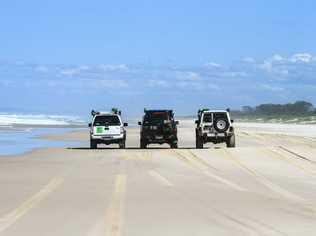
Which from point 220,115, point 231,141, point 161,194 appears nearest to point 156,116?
point 220,115

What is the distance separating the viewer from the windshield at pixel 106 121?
3998 cm

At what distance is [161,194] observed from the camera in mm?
18438

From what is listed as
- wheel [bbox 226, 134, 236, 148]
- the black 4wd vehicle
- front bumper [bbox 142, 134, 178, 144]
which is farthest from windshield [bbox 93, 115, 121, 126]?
wheel [bbox 226, 134, 236, 148]

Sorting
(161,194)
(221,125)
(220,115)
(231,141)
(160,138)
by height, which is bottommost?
(161,194)

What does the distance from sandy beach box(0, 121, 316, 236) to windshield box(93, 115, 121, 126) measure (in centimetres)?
697

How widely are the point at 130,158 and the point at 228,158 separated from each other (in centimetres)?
380

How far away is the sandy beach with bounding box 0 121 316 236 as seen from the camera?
42.0 feet

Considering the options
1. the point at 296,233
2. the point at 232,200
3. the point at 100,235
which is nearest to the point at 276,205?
the point at 232,200

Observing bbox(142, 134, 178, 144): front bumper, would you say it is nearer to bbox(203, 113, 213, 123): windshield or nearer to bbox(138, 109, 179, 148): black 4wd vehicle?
bbox(138, 109, 179, 148): black 4wd vehicle

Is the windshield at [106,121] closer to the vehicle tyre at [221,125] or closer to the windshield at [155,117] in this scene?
the windshield at [155,117]

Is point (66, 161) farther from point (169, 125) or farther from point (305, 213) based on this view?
point (305, 213)

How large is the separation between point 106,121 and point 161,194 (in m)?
22.0

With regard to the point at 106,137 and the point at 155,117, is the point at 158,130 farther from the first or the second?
the point at 106,137

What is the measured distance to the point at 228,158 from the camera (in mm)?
31422
